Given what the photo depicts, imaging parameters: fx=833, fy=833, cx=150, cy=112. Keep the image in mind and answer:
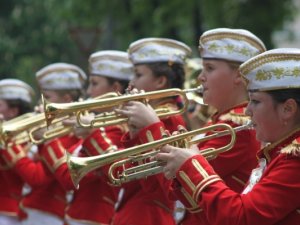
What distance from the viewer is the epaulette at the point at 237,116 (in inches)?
200

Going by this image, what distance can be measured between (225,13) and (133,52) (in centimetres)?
1131

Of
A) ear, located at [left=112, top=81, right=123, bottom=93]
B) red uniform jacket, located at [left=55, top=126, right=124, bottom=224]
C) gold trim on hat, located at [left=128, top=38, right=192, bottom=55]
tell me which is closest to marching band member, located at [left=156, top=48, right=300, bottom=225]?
gold trim on hat, located at [left=128, top=38, right=192, bottom=55]

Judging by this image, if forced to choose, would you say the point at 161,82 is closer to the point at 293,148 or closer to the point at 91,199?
the point at 91,199

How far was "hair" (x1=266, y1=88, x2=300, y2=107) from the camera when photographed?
4098mm

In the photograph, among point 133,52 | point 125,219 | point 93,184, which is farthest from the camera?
point 93,184

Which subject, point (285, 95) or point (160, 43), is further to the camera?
point (160, 43)

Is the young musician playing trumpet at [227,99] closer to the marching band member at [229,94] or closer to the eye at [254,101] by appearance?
the marching band member at [229,94]

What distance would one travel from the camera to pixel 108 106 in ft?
17.7

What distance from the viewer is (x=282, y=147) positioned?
13.6 feet

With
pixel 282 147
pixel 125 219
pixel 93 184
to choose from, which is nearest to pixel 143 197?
pixel 125 219

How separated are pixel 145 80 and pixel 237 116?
1102mm

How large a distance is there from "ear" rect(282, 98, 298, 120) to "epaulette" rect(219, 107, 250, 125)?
0.95 meters

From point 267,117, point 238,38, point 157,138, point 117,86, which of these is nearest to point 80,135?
point 117,86

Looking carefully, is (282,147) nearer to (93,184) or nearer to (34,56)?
(93,184)
